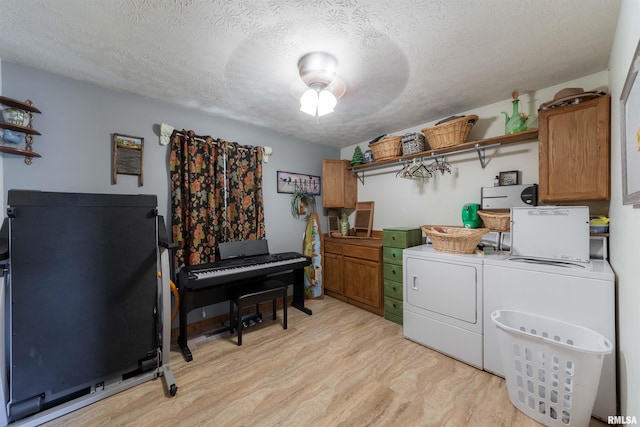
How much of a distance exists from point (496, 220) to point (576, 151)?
731 millimetres

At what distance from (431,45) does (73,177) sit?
9.34 feet

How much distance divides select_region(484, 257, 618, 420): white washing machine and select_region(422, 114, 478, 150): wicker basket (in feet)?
4.08

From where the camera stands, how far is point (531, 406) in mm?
1475

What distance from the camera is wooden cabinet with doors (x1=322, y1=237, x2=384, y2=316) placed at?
2.95 meters

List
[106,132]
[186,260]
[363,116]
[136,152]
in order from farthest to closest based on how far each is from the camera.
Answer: [363,116] → [186,260] → [136,152] → [106,132]

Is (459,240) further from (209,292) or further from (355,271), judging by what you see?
(209,292)

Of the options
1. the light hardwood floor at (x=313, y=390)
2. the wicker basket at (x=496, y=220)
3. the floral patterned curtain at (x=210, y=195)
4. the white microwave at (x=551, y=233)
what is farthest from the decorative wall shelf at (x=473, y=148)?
the light hardwood floor at (x=313, y=390)

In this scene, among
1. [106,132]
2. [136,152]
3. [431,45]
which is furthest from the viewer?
[136,152]

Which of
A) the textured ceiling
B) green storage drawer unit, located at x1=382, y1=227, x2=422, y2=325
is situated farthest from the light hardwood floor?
the textured ceiling

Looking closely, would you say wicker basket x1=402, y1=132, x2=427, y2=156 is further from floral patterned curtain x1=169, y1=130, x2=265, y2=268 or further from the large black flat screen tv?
the large black flat screen tv

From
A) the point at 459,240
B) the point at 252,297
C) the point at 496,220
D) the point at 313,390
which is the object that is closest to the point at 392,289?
the point at 459,240

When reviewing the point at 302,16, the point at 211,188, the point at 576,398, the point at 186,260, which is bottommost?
the point at 576,398

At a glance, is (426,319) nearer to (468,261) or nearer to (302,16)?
(468,261)

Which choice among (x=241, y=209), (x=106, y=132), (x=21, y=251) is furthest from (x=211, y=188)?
(x=21, y=251)
